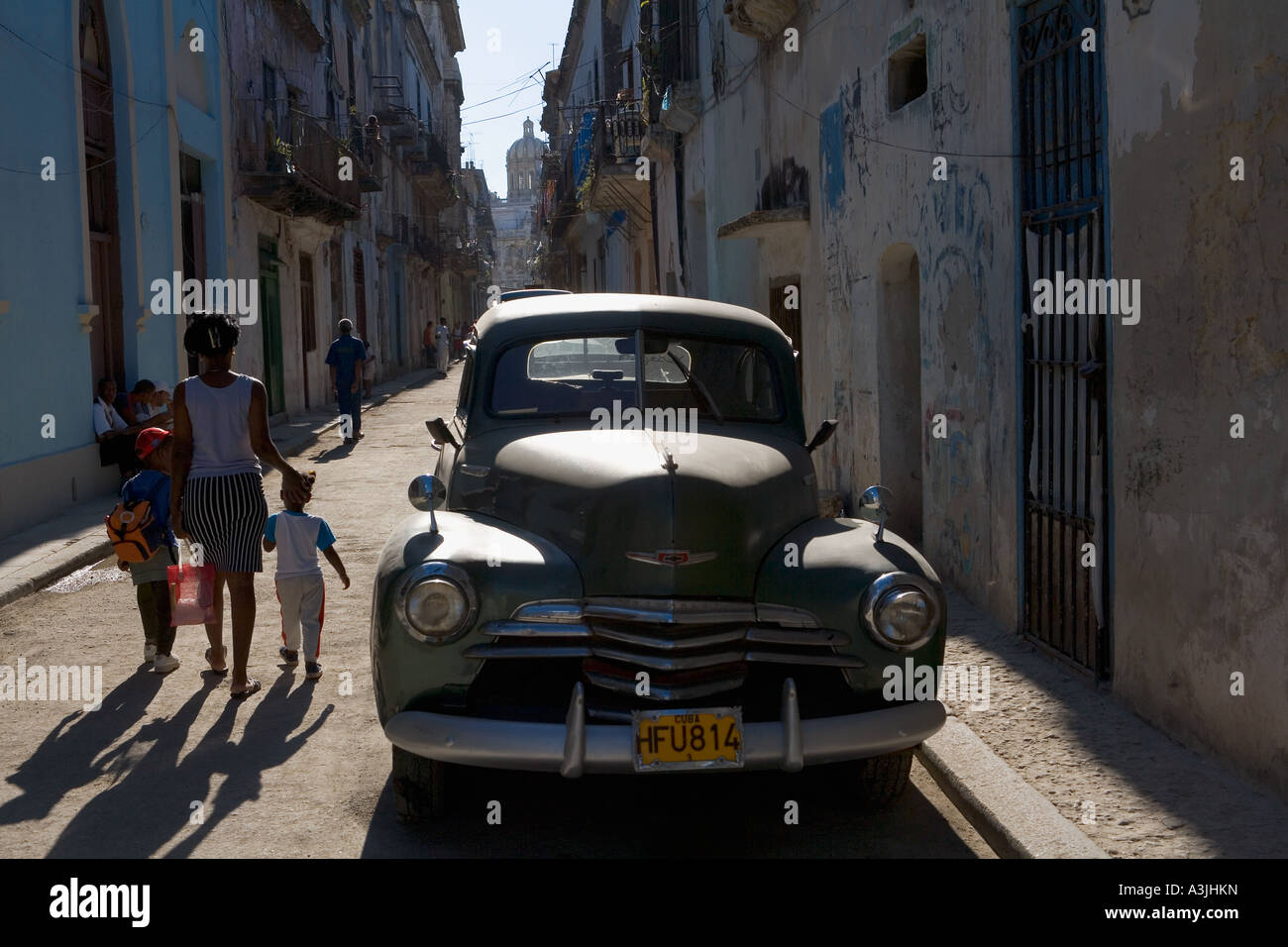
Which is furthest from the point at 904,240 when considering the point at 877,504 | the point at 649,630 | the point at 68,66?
the point at 68,66

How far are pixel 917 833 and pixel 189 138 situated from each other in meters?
14.2

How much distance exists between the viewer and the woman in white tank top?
5469 mm

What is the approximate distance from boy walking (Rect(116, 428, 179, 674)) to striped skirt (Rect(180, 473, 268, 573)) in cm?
50

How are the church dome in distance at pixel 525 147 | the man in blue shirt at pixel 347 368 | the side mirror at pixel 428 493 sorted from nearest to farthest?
the side mirror at pixel 428 493 < the man in blue shirt at pixel 347 368 < the church dome in distance at pixel 525 147

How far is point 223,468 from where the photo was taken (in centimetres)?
551

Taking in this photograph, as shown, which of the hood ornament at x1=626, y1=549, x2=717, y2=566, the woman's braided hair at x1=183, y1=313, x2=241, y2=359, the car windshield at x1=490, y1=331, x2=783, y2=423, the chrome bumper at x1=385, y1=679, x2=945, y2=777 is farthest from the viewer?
the woman's braided hair at x1=183, y1=313, x2=241, y2=359

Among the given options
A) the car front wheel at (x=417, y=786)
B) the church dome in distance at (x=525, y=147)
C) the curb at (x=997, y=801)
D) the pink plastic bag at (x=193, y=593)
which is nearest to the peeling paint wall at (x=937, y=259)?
the curb at (x=997, y=801)

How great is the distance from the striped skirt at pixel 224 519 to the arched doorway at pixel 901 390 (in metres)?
5.09

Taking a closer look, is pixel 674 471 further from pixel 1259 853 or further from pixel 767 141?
pixel 767 141

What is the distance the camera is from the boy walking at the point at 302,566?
19.0 feet

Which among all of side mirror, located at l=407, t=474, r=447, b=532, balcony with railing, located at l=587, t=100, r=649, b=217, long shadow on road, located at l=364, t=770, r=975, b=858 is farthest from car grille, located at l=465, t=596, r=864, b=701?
balcony with railing, located at l=587, t=100, r=649, b=217

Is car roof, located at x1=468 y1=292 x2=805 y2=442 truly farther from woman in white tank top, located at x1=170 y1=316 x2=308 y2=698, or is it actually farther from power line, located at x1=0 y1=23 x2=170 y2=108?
power line, located at x1=0 y1=23 x2=170 y2=108

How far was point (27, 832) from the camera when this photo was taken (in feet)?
13.5

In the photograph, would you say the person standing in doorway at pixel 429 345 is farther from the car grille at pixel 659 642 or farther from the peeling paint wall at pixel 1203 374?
the car grille at pixel 659 642
